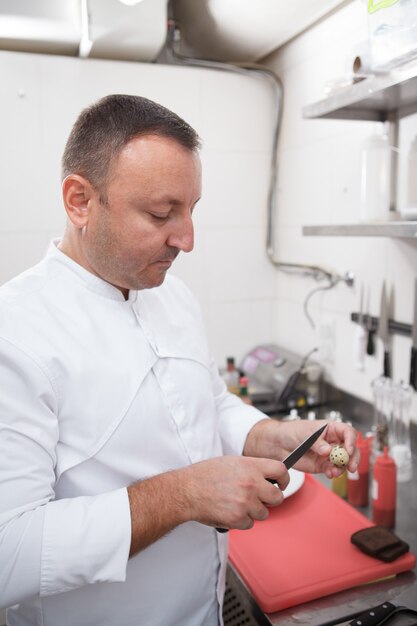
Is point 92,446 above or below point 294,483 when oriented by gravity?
above

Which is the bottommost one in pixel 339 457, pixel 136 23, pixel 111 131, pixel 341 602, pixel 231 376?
pixel 341 602

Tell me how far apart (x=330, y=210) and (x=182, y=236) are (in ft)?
3.40

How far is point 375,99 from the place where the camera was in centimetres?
127

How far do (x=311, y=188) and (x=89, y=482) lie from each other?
1398 millimetres

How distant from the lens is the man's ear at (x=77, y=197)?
0.84 meters

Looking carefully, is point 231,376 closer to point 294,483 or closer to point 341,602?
point 294,483

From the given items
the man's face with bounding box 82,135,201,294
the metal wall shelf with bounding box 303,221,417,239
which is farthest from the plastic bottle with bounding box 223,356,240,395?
the man's face with bounding box 82,135,201,294

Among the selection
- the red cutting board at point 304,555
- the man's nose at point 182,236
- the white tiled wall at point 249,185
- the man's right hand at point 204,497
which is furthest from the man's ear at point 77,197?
the white tiled wall at point 249,185

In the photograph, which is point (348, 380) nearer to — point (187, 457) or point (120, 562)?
point (187, 457)

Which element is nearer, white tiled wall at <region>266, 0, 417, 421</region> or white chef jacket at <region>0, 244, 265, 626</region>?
white chef jacket at <region>0, 244, 265, 626</region>

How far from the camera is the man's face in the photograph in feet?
2.66

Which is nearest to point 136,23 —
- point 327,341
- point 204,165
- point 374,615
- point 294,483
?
point 204,165

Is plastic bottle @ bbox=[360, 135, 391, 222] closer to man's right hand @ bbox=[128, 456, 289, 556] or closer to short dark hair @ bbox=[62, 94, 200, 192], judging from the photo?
short dark hair @ bbox=[62, 94, 200, 192]

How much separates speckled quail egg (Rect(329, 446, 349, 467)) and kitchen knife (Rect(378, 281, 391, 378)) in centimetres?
67
